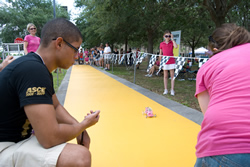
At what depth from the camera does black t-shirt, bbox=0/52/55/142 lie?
1120 millimetres

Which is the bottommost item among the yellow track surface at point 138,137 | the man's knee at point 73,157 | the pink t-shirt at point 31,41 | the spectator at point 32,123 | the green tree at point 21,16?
the yellow track surface at point 138,137

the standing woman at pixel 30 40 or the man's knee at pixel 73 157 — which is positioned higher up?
the standing woman at pixel 30 40

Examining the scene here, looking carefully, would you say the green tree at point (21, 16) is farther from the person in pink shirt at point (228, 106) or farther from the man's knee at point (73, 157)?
the person in pink shirt at point (228, 106)

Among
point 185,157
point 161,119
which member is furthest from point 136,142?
point 161,119

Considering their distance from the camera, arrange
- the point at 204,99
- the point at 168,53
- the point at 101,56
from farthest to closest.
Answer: the point at 101,56 < the point at 168,53 < the point at 204,99

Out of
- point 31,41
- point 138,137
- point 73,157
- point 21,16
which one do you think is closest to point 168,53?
point 138,137

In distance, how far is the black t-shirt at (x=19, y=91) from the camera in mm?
1120

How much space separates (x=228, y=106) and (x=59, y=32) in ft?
4.05

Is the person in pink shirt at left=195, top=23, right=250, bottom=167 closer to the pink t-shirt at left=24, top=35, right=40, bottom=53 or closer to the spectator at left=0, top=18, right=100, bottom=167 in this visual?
the spectator at left=0, top=18, right=100, bottom=167

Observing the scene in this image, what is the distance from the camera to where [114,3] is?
26.7 ft

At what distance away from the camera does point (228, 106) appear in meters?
1.13

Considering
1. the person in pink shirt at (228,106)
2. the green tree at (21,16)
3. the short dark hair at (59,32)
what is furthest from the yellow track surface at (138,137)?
the green tree at (21,16)

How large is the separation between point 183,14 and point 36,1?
26659mm

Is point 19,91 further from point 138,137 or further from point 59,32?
point 138,137
